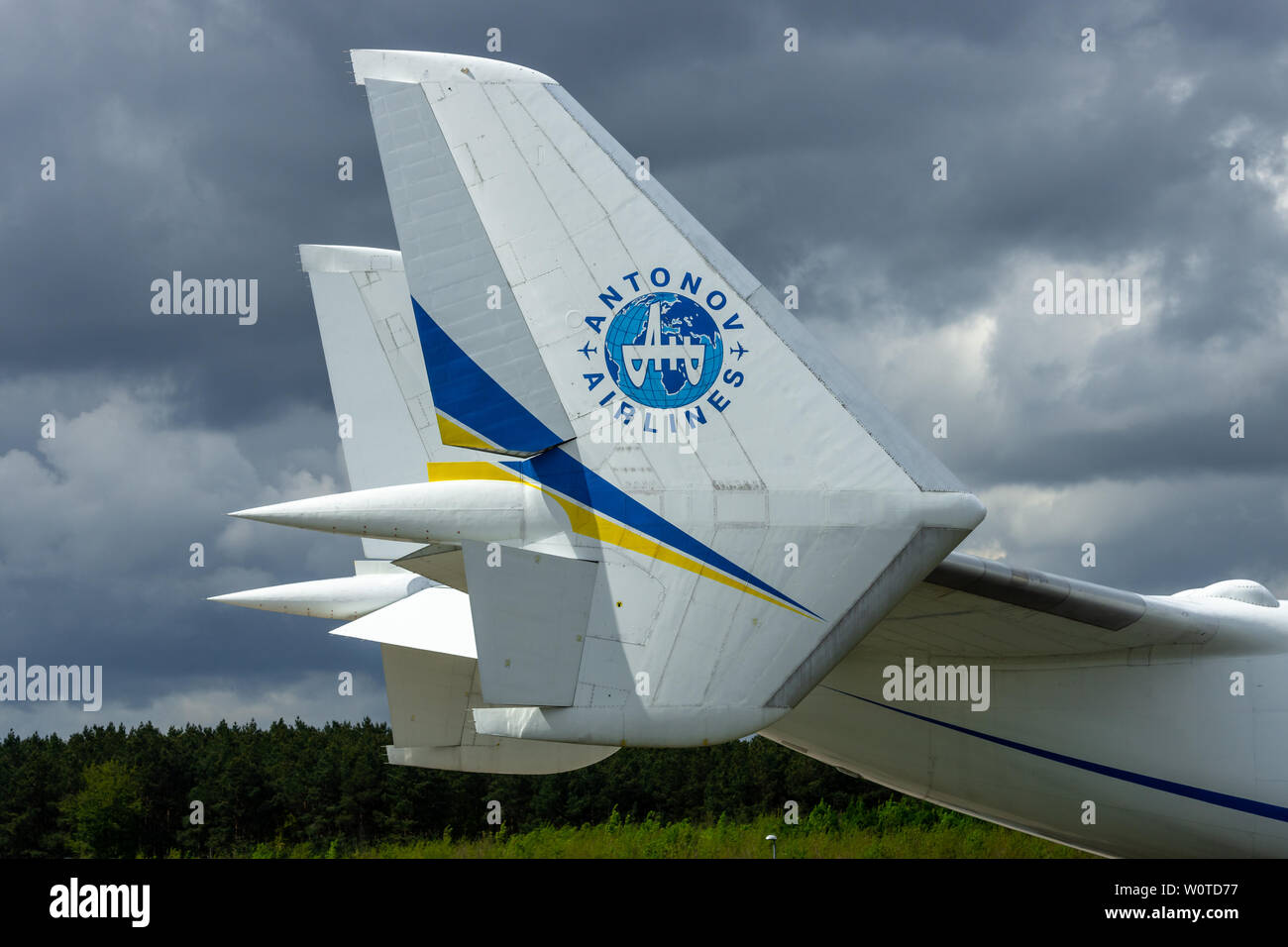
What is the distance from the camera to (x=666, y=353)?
8.33m

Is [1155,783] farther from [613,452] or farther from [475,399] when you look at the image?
[475,399]

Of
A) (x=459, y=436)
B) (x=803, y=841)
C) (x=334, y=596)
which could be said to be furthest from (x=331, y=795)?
(x=459, y=436)

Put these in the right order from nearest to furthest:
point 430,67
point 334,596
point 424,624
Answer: point 430,67
point 424,624
point 334,596

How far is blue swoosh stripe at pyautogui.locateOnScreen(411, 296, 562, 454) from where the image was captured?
27.1ft

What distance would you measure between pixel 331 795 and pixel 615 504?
32.3 meters

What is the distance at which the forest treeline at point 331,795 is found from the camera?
36.1m

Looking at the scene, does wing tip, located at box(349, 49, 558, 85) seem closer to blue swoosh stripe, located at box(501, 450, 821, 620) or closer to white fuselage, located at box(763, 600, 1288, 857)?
blue swoosh stripe, located at box(501, 450, 821, 620)

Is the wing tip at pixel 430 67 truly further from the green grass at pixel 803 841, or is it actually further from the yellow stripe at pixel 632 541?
the green grass at pixel 803 841

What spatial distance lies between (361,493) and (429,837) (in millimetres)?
31054

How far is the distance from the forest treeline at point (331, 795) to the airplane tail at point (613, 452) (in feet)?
91.7

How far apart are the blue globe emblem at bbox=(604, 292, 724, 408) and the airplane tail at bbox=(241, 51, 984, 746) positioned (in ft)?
0.05

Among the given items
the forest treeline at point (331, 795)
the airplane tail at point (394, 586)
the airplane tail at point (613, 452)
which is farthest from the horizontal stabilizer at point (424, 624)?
the forest treeline at point (331, 795)

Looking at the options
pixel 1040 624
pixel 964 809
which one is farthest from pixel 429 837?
pixel 1040 624
